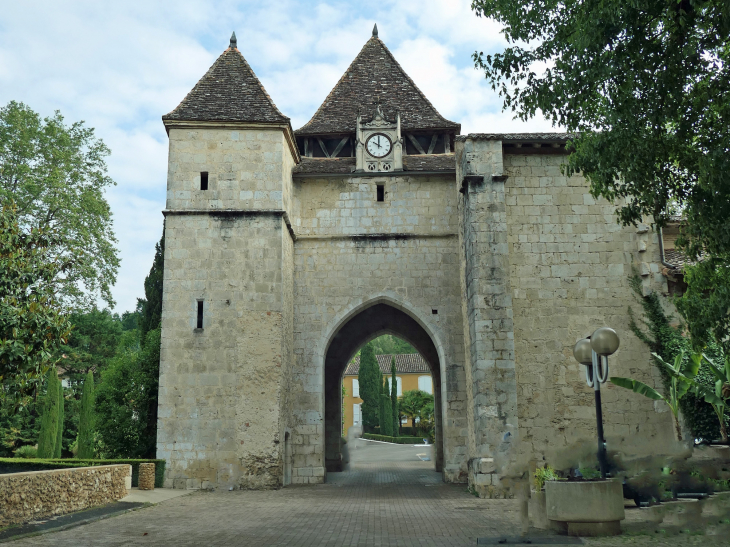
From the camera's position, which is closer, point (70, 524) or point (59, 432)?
point (70, 524)

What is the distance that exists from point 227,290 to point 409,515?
301 inches

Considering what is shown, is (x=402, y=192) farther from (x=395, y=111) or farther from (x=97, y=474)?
(x=97, y=474)

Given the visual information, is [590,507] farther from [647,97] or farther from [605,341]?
[647,97]

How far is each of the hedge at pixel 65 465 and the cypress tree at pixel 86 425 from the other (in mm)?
3643

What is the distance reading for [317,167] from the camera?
18.5 meters

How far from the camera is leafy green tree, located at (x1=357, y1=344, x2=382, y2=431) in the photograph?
45.6 m

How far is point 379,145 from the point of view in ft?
61.0

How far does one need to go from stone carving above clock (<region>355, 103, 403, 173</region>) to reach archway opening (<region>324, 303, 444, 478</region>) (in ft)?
15.5

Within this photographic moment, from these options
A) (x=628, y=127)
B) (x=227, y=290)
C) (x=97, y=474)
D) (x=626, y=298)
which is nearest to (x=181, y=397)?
(x=227, y=290)

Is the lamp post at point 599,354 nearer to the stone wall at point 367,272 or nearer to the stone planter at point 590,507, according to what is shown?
the stone planter at point 590,507

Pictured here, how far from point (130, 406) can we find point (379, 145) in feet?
32.4

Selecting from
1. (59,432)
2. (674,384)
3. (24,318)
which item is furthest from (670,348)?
(59,432)

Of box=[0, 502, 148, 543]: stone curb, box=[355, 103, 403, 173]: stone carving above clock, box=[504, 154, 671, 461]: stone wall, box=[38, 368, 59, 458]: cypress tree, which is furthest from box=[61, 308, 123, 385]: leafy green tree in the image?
box=[504, 154, 671, 461]: stone wall

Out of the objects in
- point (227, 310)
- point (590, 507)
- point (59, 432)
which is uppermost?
point (227, 310)
